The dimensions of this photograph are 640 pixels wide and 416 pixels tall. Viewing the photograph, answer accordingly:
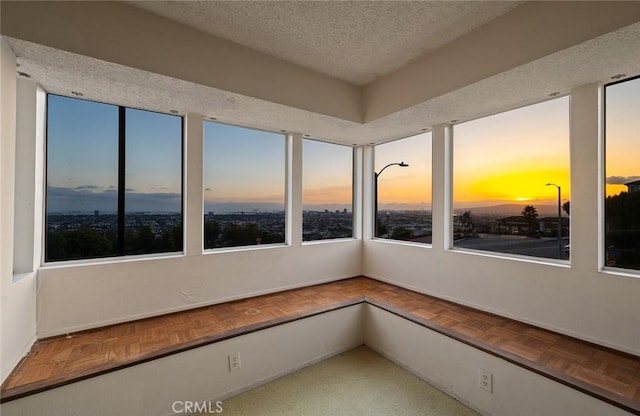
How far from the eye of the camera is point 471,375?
2.13 m

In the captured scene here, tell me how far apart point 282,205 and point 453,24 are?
8.92 ft

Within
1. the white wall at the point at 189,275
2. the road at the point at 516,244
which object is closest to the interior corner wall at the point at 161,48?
the white wall at the point at 189,275

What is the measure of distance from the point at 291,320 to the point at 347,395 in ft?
2.59

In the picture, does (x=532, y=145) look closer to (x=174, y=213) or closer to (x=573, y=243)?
(x=573, y=243)

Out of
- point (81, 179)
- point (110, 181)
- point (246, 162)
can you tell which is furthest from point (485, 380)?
point (81, 179)

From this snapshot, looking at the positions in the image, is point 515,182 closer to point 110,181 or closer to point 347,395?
point 347,395

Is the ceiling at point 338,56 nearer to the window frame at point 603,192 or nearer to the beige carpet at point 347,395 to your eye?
the window frame at point 603,192

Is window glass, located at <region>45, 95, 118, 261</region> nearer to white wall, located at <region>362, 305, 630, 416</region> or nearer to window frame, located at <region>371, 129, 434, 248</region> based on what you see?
white wall, located at <region>362, 305, 630, 416</region>

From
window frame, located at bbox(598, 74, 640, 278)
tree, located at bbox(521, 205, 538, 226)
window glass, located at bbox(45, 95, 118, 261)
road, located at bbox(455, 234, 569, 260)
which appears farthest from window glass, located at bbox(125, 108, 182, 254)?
window frame, located at bbox(598, 74, 640, 278)

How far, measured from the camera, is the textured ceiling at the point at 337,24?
1954 millimetres

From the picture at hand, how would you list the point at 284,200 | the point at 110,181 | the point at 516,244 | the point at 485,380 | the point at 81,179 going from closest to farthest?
the point at 485,380 → the point at 81,179 → the point at 110,181 → the point at 516,244 → the point at 284,200

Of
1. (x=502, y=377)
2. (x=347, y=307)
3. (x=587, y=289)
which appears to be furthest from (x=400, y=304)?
(x=587, y=289)

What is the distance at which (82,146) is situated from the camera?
2.57m

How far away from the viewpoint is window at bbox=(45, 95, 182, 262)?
2.50 meters
